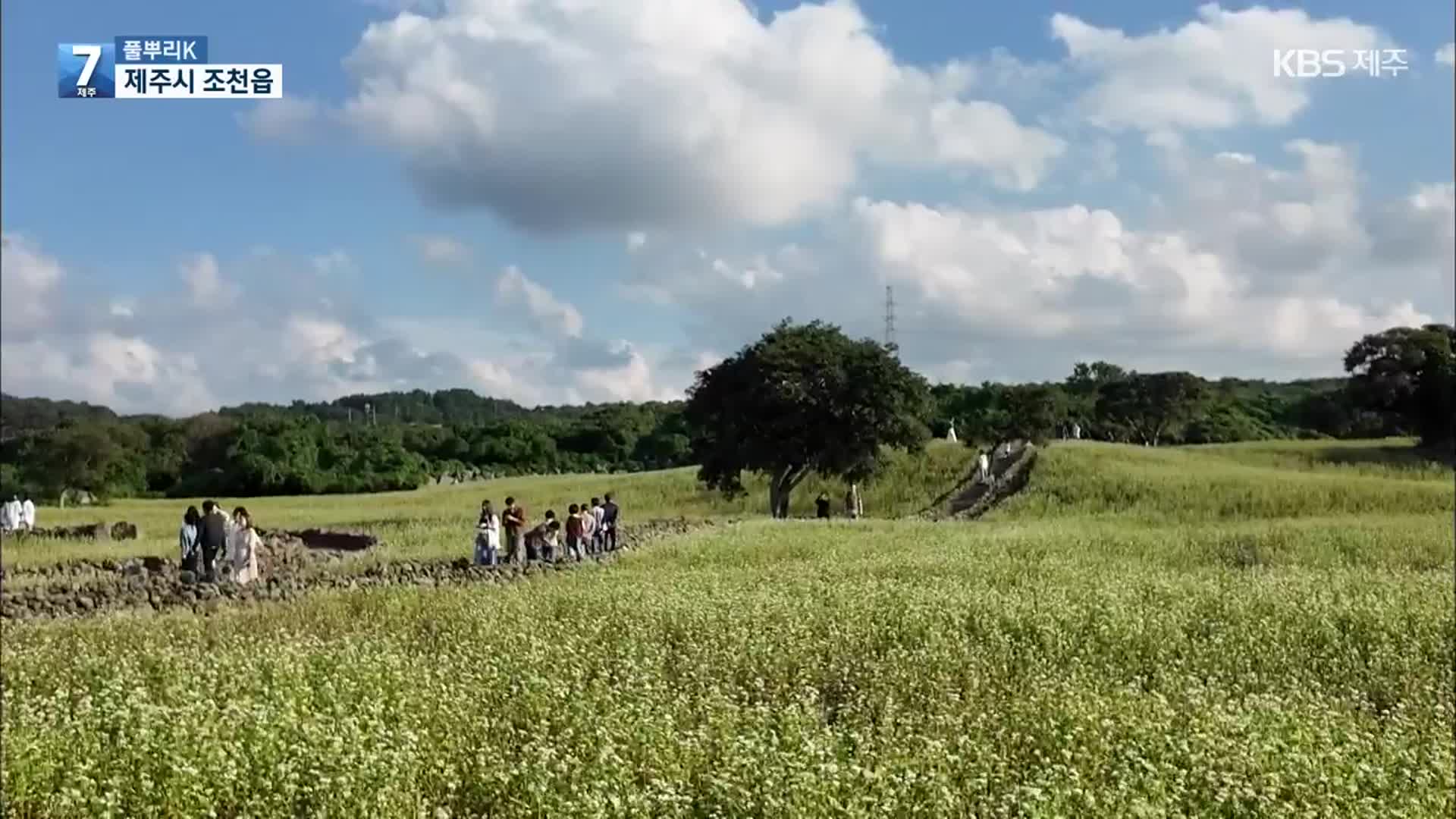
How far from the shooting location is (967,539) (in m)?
26.3

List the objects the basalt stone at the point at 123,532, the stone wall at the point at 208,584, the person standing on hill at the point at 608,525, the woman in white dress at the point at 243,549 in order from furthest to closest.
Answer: the basalt stone at the point at 123,532
the person standing on hill at the point at 608,525
the woman in white dress at the point at 243,549
the stone wall at the point at 208,584

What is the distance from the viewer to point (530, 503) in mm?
51500

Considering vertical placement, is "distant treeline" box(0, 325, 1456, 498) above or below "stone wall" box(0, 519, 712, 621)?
above

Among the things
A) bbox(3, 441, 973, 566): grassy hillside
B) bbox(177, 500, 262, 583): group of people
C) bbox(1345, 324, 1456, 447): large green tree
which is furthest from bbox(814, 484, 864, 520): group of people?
bbox(1345, 324, 1456, 447): large green tree

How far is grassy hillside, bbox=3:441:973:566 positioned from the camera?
3838 cm

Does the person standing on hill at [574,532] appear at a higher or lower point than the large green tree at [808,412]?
lower

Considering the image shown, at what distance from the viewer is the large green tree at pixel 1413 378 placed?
55509 mm

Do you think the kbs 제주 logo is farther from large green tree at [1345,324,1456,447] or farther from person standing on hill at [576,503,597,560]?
large green tree at [1345,324,1456,447]

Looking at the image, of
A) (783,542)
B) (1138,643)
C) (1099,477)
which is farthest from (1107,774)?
(1099,477)

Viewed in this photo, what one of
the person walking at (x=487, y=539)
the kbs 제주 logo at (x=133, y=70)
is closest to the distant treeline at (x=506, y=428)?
the person walking at (x=487, y=539)

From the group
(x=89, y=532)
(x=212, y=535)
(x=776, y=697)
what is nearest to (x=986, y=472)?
(x=89, y=532)

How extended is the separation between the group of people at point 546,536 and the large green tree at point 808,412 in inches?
595

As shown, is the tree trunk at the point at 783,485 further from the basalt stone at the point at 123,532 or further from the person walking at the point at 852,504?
the basalt stone at the point at 123,532

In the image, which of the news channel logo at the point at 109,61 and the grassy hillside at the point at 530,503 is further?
the grassy hillside at the point at 530,503
